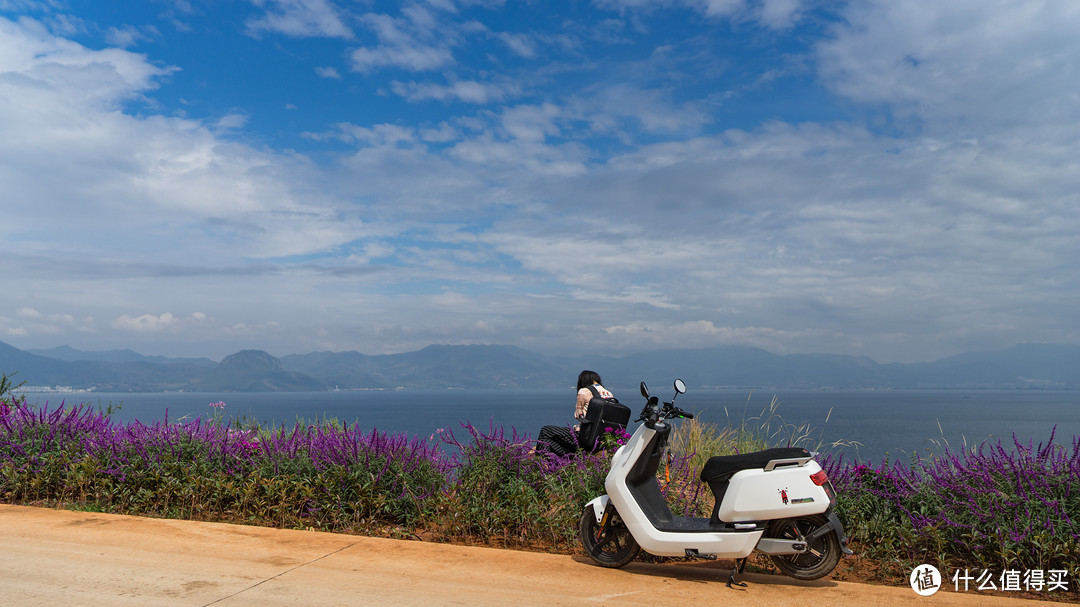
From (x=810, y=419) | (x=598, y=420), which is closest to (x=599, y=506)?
(x=598, y=420)

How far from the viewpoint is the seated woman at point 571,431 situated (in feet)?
24.1

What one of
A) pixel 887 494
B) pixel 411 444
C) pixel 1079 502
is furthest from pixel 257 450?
pixel 1079 502

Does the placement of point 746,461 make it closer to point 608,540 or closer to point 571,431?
point 608,540

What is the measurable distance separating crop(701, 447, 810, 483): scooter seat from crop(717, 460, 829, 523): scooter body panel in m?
0.06

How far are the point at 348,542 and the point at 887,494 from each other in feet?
14.5

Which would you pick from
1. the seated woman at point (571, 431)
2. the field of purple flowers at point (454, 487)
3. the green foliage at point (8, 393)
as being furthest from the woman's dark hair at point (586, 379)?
the green foliage at point (8, 393)

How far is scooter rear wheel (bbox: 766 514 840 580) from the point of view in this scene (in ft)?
16.0

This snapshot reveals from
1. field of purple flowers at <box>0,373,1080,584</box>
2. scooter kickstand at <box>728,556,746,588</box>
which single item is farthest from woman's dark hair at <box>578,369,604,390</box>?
scooter kickstand at <box>728,556,746,588</box>

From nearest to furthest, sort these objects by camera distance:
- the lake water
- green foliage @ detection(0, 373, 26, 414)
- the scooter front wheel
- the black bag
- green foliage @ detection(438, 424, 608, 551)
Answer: the scooter front wheel, green foliage @ detection(438, 424, 608, 551), the black bag, green foliage @ detection(0, 373, 26, 414), the lake water

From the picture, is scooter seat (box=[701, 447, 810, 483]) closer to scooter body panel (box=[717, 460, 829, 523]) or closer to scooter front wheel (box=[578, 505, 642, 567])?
scooter body panel (box=[717, 460, 829, 523])

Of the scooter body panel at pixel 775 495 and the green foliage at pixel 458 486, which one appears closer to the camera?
the scooter body panel at pixel 775 495

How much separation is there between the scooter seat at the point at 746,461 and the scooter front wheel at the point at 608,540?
0.73 metres

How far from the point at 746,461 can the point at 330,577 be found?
297 cm

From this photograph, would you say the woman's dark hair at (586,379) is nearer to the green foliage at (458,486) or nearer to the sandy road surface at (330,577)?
the green foliage at (458,486)
